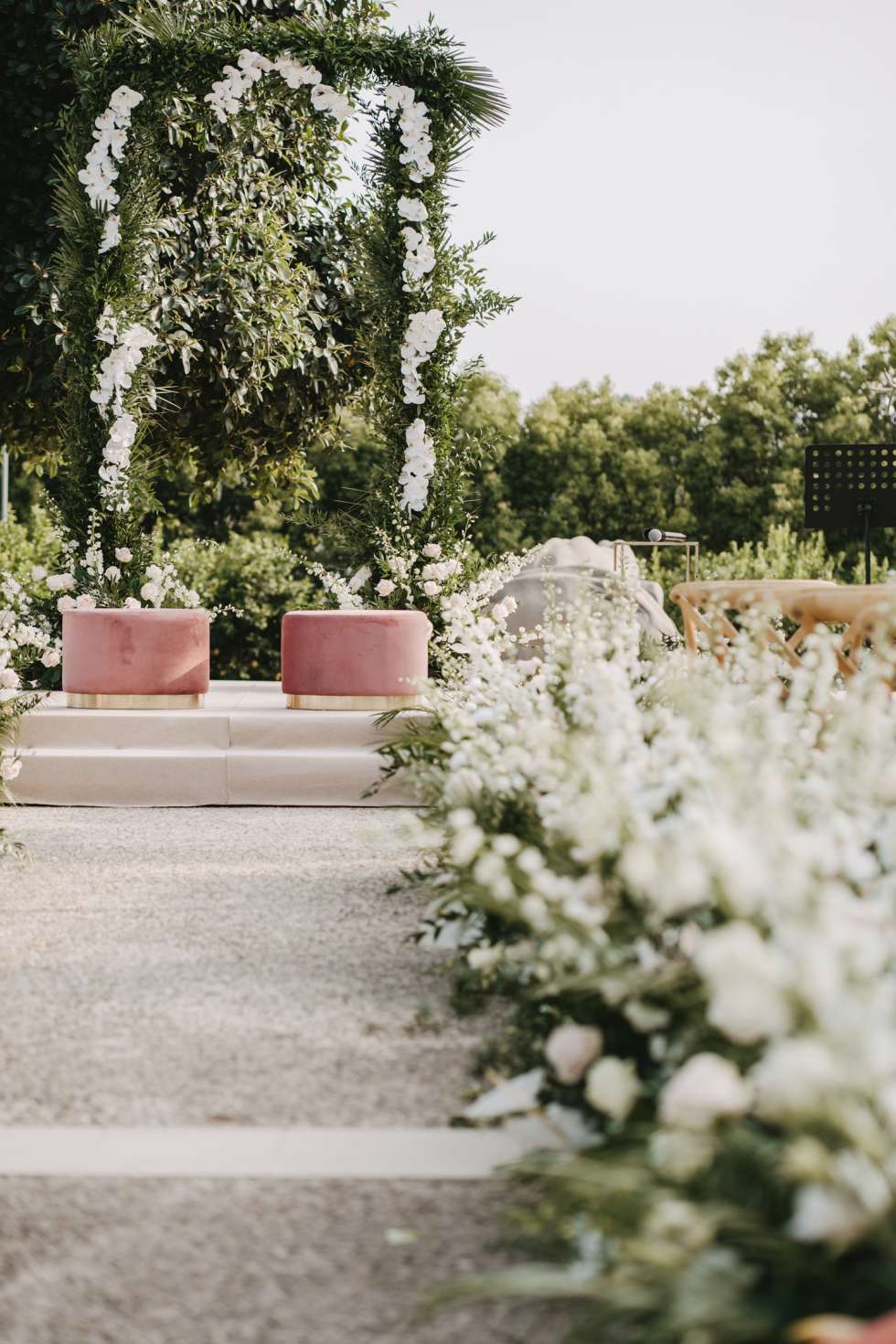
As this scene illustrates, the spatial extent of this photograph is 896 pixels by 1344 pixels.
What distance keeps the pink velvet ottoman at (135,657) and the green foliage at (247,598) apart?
28.0ft

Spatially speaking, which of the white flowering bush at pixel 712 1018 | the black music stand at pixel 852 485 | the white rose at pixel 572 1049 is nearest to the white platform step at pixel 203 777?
the black music stand at pixel 852 485

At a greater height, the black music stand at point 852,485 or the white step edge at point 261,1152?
the black music stand at point 852,485

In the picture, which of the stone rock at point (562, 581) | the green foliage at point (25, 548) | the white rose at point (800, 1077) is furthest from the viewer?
the green foliage at point (25, 548)

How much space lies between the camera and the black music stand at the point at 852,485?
7117 millimetres

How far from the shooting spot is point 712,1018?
152 centimetres

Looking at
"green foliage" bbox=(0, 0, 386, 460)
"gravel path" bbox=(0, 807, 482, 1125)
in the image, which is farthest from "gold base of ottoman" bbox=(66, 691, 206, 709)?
"green foliage" bbox=(0, 0, 386, 460)

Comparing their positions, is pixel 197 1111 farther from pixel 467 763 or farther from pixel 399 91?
pixel 399 91

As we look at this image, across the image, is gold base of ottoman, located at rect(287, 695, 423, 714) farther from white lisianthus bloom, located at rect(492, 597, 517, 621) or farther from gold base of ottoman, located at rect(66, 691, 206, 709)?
white lisianthus bloom, located at rect(492, 597, 517, 621)

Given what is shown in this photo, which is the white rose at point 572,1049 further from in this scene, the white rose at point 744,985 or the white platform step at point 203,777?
the white platform step at point 203,777

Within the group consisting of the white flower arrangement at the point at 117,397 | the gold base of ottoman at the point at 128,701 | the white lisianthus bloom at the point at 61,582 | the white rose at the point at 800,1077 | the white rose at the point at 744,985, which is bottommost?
the gold base of ottoman at the point at 128,701

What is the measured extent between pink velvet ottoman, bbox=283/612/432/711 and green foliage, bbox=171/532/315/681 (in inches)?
344

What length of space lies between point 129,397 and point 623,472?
20699mm

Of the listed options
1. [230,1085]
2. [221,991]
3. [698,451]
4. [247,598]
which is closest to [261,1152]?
[230,1085]

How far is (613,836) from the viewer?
7.36 ft
